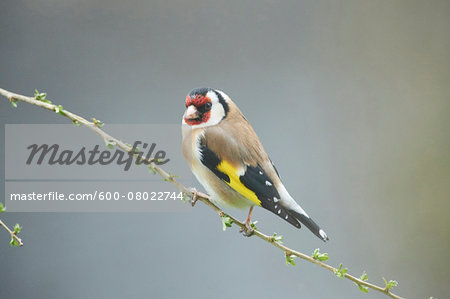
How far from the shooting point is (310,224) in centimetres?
60

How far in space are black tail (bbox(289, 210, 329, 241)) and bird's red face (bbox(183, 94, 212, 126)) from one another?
0.57 ft

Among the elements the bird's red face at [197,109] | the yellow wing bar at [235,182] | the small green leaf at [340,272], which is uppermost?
the bird's red face at [197,109]

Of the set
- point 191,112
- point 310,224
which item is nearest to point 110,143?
point 191,112

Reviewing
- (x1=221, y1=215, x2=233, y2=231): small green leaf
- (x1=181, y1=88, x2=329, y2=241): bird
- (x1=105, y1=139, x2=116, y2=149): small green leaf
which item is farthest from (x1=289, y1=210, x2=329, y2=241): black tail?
(x1=105, y1=139, x2=116, y2=149): small green leaf

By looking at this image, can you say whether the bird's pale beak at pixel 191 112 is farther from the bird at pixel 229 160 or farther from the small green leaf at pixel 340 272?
the small green leaf at pixel 340 272

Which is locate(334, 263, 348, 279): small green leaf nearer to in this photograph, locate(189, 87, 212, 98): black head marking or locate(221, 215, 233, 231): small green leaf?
locate(221, 215, 233, 231): small green leaf

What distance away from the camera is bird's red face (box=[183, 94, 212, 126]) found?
24.2 inches

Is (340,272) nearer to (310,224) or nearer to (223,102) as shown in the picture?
(310,224)

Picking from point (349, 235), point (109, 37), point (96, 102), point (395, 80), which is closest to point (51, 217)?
point (96, 102)

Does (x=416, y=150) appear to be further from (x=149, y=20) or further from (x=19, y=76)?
(x=19, y=76)

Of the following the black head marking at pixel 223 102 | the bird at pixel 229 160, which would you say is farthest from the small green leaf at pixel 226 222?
the black head marking at pixel 223 102

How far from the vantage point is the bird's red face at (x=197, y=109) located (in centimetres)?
62

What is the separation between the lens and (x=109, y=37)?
1026 millimetres

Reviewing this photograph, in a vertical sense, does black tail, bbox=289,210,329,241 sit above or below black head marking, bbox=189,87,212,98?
below
